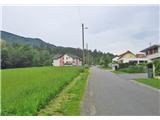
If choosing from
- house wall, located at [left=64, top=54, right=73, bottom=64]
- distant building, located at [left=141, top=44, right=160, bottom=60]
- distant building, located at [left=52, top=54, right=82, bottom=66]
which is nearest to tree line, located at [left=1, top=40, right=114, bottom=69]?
distant building, located at [left=52, top=54, right=82, bottom=66]

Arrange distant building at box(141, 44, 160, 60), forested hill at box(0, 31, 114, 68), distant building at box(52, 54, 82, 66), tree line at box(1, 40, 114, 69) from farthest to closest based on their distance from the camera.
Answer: distant building at box(52, 54, 82, 66) → distant building at box(141, 44, 160, 60) → tree line at box(1, 40, 114, 69) → forested hill at box(0, 31, 114, 68)

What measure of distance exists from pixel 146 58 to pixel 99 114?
171ft

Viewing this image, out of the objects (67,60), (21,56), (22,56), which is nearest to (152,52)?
(22,56)

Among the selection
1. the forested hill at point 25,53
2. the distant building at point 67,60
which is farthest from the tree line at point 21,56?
the distant building at point 67,60

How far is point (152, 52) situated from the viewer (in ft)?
184

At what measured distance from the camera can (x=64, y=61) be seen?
91.7 metres

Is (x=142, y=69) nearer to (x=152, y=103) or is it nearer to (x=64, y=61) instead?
(x=152, y=103)

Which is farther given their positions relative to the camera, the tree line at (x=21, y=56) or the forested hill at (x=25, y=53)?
the tree line at (x=21, y=56)

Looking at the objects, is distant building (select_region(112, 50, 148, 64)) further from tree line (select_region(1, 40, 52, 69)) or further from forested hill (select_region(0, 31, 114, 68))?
tree line (select_region(1, 40, 52, 69))

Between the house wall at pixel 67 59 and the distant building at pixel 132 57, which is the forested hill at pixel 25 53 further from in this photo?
the house wall at pixel 67 59

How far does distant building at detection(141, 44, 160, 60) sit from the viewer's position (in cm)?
5202

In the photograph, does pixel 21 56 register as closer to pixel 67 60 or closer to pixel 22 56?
pixel 22 56

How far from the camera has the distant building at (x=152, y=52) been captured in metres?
52.0
